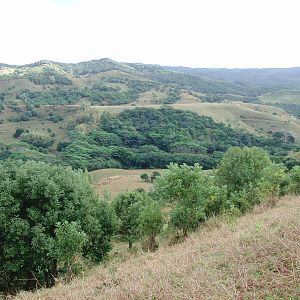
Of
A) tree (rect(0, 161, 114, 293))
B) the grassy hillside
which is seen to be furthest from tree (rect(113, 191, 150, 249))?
the grassy hillside

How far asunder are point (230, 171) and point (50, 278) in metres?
30.0

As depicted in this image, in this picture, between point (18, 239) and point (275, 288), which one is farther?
point (18, 239)

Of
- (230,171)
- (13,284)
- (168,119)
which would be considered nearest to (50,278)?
(13,284)

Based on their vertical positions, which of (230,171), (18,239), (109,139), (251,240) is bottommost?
(109,139)

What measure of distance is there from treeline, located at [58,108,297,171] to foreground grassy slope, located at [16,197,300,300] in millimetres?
101911

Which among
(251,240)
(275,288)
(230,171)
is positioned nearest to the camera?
(275,288)

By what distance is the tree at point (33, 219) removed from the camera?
63.8 ft

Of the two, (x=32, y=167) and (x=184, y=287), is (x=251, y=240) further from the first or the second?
(x=32, y=167)

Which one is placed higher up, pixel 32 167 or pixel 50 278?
pixel 32 167

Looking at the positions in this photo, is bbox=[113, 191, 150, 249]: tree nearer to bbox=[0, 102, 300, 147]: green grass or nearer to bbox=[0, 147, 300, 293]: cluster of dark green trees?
bbox=[0, 147, 300, 293]: cluster of dark green trees

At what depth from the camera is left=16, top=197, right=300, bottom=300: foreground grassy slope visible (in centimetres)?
765

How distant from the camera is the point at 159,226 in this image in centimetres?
2178

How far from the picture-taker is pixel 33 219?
1986 centimetres

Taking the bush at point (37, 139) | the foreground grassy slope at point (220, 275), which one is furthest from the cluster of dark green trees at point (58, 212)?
the bush at point (37, 139)
